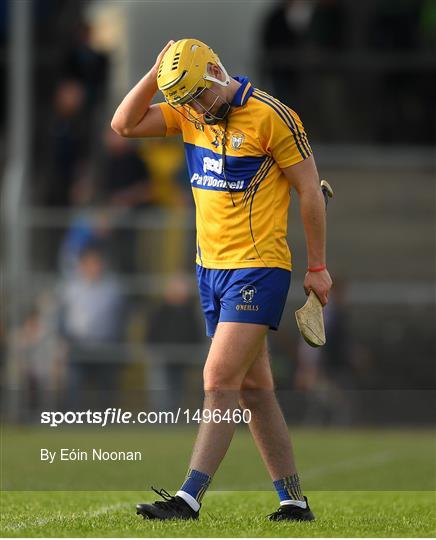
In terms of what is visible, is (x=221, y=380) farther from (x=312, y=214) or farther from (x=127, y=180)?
Result: (x=127, y=180)

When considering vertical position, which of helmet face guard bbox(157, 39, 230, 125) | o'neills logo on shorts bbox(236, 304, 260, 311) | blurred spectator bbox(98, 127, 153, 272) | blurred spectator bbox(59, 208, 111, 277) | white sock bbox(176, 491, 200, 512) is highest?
helmet face guard bbox(157, 39, 230, 125)

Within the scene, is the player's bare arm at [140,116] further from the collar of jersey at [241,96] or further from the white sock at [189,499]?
the white sock at [189,499]

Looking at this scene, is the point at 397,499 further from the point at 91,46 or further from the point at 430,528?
the point at 91,46

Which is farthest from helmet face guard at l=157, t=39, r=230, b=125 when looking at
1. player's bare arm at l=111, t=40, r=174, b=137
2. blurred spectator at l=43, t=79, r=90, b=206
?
blurred spectator at l=43, t=79, r=90, b=206

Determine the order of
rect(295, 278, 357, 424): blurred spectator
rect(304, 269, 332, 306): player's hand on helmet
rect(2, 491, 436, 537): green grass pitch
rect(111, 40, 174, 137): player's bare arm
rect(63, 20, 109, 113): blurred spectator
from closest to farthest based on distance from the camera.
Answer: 1. rect(2, 491, 436, 537): green grass pitch
2. rect(304, 269, 332, 306): player's hand on helmet
3. rect(111, 40, 174, 137): player's bare arm
4. rect(295, 278, 357, 424): blurred spectator
5. rect(63, 20, 109, 113): blurred spectator

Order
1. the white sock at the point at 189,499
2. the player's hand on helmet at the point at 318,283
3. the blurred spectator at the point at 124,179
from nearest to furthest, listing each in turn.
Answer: the white sock at the point at 189,499, the player's hand on helmet at the point at 318,283, the blurred spectator at the point at 124,179

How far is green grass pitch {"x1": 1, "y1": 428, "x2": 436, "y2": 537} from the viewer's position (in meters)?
7.07

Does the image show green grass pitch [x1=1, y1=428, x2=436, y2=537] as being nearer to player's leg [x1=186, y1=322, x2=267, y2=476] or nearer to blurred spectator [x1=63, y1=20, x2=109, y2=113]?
player's leg [x1=186, y1=322, x2=267, y2=476]

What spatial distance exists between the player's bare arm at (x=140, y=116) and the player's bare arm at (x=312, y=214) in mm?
789

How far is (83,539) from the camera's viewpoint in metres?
6.52

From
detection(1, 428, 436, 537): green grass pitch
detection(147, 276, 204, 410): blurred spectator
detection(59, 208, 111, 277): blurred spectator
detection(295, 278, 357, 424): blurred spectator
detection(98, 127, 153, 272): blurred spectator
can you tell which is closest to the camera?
detection(1, 428, 436, 537): green grass pitch

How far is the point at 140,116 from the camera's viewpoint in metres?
7.75

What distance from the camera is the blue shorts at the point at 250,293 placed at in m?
7.33

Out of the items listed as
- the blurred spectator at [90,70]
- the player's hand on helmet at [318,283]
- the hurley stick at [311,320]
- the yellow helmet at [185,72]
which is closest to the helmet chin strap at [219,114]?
the yellow helmet at [185,72]
